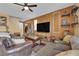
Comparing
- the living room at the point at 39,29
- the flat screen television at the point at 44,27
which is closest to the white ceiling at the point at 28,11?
the living room at the point at 39,29

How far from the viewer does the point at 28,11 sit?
6.39ft

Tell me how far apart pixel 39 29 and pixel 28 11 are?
331 millimetres

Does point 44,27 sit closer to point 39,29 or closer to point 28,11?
point 39,29

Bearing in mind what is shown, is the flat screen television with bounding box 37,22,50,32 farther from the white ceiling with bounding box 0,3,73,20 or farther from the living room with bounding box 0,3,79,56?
the white ceiling with bounding box 0,3,73,20

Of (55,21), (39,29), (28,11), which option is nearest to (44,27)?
(39,29)

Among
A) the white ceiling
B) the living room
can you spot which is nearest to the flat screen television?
the living room

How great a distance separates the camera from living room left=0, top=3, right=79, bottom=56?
1.92m

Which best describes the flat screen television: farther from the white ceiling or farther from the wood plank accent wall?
the white ceiling

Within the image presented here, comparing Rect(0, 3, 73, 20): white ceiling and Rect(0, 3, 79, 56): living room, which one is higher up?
Rect(0, 3, 73, 20): white ceiling

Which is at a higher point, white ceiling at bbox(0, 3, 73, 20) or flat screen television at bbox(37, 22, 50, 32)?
white ceiling at bbox(0, 3, 73, 20)

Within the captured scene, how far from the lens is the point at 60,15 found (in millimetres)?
1961

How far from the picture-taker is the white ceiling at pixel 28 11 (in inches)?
75.6

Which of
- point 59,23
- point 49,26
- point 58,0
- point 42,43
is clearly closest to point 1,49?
point 42,43

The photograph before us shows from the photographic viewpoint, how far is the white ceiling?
75.6 inches
